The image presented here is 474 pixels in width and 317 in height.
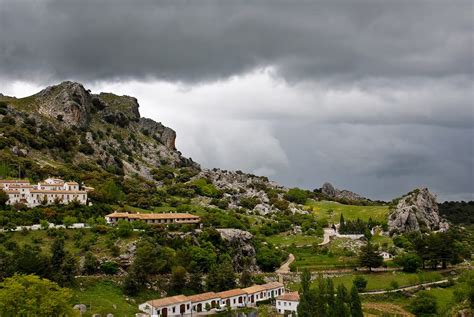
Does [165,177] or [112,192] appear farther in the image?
[165,177]

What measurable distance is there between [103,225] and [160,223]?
14295 millimetres

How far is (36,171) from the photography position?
11675cm

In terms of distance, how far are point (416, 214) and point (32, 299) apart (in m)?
105

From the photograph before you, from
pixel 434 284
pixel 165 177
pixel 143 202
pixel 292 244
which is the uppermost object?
pixel 165 177

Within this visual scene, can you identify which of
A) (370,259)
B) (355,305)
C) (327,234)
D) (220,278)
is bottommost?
(355,305)

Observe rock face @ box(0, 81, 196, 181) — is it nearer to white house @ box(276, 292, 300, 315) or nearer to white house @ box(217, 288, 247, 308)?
white house @ box(217, 288, 247, 308)

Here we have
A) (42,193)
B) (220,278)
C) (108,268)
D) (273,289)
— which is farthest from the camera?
(42,193)

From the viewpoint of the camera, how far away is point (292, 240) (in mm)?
116250

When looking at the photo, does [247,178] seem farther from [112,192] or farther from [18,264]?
[18,264]

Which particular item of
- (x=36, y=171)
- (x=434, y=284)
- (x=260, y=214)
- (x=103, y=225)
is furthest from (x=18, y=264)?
(x=260, y=214)

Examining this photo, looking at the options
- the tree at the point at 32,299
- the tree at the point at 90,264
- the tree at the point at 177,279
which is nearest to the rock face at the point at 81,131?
the tree at the point at 90,264

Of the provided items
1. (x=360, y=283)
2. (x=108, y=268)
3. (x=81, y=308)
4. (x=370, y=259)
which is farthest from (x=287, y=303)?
(x=81, y=308)

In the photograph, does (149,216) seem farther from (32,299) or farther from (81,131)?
(81,131)

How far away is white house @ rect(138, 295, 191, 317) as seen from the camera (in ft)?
220
